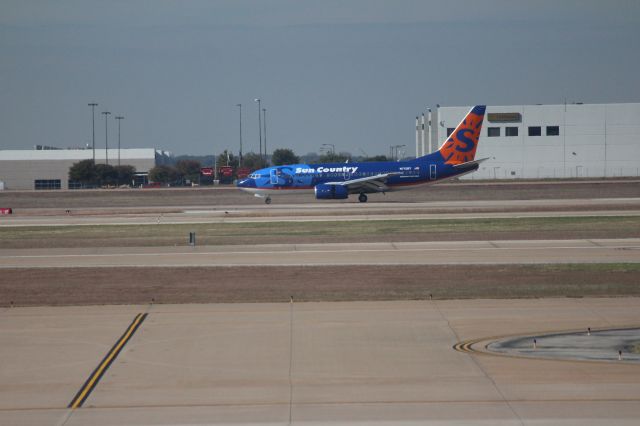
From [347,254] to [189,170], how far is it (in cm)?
11707

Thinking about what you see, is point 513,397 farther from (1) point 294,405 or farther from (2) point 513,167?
(2) point 513,167

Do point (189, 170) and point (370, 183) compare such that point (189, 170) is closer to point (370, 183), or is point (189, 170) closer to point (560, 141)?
point (560, 141)

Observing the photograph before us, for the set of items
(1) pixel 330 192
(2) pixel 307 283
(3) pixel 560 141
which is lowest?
(2) pixel 307 283

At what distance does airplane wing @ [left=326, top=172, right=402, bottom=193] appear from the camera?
68312 millimetres

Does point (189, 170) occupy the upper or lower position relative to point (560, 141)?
lower

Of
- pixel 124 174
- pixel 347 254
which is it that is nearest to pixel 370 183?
pixel 347 254

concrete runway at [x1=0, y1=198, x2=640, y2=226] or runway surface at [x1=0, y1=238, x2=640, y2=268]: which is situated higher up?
concrete runway at [x1=0, y1=198, x2=640, y2=226]

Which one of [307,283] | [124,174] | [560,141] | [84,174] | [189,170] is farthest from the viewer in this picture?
[189,170]

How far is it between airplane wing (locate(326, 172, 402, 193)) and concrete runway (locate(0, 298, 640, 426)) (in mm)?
44402

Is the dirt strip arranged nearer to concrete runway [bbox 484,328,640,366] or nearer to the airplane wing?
concrete runway [bbox 484,328,640,366]

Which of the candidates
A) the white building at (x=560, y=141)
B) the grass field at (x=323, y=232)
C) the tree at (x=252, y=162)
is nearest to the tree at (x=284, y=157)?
the tree at (x=252, y=162)

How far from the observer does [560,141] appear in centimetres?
10656

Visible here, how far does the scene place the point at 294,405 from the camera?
14.7 metres

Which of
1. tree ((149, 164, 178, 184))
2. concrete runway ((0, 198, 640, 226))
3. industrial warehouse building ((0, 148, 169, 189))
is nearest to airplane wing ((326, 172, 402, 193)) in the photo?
concrete runway ((0, 198, 640, 226))
